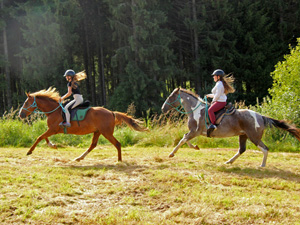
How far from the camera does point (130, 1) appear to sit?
2681 cm

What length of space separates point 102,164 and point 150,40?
20.1 metres

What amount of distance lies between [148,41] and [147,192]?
73.6 ft

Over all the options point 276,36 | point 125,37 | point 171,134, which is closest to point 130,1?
point 125,37

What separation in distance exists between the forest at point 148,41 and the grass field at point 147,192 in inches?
687

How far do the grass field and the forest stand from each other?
1746cm

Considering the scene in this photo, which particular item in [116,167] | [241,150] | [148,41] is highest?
[148,41]

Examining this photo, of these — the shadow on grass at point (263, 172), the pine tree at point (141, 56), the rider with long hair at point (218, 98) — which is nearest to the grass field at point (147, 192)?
the shadow on grass at point (263, 172)

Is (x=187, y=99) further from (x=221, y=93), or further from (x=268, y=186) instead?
(x=268, y=186)

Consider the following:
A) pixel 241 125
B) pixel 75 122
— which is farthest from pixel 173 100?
pixel 75 122

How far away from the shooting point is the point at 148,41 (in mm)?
26484

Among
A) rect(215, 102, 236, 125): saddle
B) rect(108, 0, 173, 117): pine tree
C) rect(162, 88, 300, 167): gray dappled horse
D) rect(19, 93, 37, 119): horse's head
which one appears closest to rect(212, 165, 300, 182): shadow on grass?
rect(162, 88, 300, 167): gray dappled horse

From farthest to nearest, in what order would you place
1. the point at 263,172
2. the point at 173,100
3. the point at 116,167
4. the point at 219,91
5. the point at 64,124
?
the point at 173,100 → the point at 64,124 → the point at 219,91 → the point at 116,167 → the point at 263,172

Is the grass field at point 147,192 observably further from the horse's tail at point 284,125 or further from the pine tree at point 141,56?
the pine tree at point 141,56

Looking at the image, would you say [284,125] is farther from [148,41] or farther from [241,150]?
[148,41]
